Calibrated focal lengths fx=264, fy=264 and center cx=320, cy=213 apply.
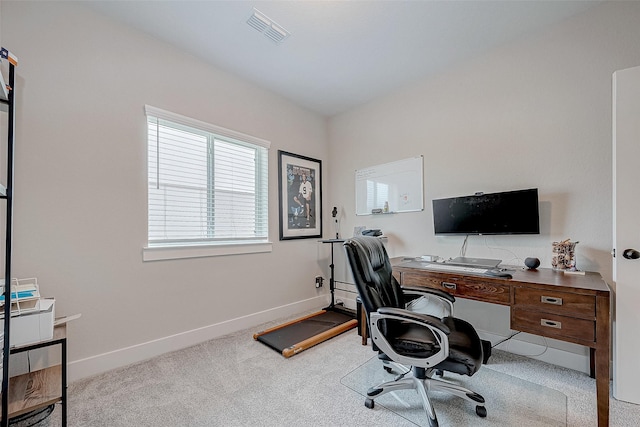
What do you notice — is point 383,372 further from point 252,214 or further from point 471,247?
point 252,214

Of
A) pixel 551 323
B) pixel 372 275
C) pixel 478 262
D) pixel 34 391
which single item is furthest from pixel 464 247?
pixel 34 391

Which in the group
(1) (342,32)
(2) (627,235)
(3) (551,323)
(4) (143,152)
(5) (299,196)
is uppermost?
(1) (342,32)

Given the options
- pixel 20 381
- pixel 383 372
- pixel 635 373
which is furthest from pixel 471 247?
pixel 20 381

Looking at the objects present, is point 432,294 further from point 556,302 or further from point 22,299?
point 22,299

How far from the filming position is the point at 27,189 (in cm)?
176

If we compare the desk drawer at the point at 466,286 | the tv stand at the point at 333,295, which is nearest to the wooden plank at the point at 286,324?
the tv stand at the point at 333,295

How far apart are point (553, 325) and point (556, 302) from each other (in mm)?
140

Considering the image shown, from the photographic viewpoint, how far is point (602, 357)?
55.5 inches

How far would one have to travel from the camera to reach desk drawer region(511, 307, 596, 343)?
147 centimetres

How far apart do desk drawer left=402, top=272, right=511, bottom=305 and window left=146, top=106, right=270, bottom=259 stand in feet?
5.84

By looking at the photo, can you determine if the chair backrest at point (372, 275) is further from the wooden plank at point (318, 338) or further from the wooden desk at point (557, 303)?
the wooden plank at point (318, 338)

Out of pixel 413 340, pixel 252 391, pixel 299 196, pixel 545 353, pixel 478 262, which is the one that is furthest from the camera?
pixel 299 196

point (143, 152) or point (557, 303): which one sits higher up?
point (143, 152)

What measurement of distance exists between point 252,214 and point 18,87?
198cm
